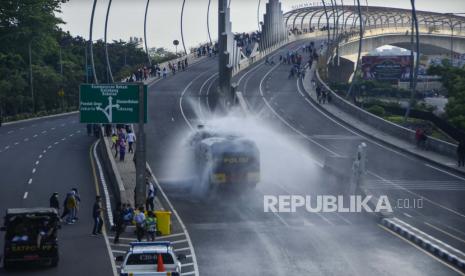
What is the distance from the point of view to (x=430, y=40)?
6634 inches

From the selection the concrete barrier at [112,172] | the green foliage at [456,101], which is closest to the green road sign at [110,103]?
the concrete barrier at [112,172]

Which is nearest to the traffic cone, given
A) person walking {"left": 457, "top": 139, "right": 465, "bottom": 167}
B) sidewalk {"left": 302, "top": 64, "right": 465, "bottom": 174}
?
sidewalk {"left": 302, "top": 64, "right": 465, "bottom": 174}

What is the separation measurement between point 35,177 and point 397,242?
69.5 ft

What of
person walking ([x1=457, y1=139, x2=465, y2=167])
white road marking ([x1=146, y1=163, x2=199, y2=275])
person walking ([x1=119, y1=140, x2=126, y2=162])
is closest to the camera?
white road marking ([x1=146, y1=163, x2=199, y2=275])

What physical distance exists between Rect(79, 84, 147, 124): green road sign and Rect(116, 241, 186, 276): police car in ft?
47.5

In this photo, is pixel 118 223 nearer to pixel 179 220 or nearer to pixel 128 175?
pixel 179 220

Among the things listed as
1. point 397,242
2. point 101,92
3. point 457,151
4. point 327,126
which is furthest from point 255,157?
point 327,126

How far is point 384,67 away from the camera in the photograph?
123312mm

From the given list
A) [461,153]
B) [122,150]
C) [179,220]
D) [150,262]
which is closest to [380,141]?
[461,153]

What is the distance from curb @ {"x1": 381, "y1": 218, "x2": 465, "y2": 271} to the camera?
25998 mm

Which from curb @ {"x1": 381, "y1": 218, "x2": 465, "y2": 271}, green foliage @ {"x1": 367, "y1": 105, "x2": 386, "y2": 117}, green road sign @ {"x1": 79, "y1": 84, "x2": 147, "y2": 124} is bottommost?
curb @ {"x1": 381, "y1": 218, "x2": 465, "y2": 271}

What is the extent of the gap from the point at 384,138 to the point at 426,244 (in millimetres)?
30831

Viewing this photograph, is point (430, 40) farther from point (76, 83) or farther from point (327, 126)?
point (327, 126)

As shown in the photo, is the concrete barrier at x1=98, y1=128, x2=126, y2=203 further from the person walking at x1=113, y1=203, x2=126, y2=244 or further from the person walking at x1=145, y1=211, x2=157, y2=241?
the person walking at x1=145, y1=211, x2=157, y2=241
